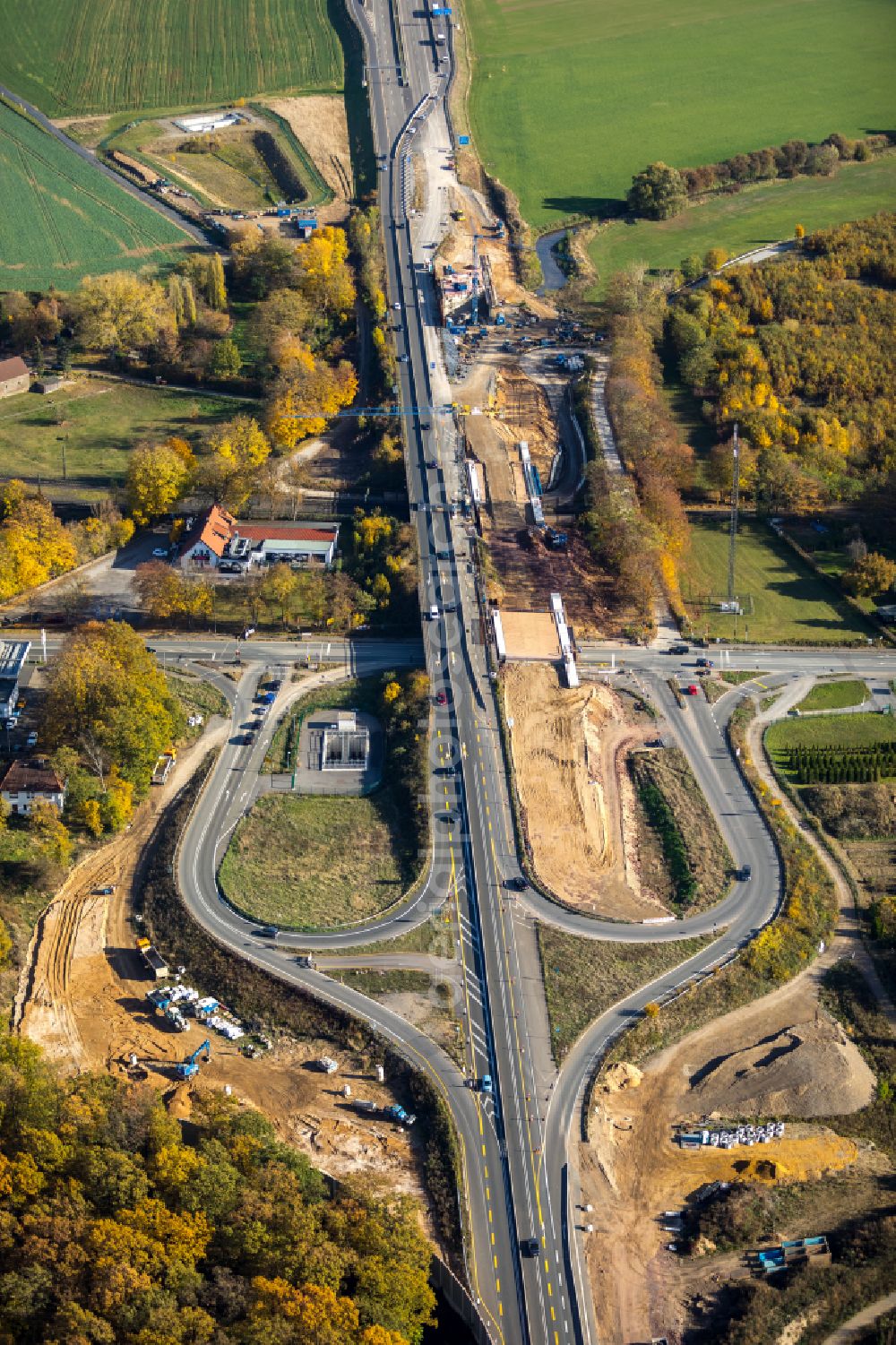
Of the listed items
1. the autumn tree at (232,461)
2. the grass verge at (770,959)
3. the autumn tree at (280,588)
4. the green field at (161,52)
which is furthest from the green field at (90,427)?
the grass verge at (770,959)

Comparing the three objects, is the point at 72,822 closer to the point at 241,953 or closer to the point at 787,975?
the point at 241,953

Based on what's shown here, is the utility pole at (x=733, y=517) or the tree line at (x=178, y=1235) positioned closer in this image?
the tree line at (x=178, y=1235)

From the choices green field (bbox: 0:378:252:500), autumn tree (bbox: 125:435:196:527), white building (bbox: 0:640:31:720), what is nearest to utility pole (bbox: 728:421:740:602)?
autumn tree (bbox: 125:435:196:527)

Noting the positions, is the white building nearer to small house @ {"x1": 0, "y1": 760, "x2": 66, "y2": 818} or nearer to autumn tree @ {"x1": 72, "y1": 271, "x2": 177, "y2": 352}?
small house @ {"x1": 0, "y1": 760, "x2": 66, "y2": 818}

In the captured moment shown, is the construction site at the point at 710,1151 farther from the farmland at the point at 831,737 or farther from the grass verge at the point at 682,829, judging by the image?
the farmland at the point at 831,737

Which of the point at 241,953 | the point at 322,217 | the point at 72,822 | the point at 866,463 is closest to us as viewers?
the point at 241,953

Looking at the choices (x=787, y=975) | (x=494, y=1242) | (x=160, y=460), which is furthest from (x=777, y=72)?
(x=494, y=1242)

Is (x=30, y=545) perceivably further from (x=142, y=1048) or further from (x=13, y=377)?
(x=142, y=1048)
